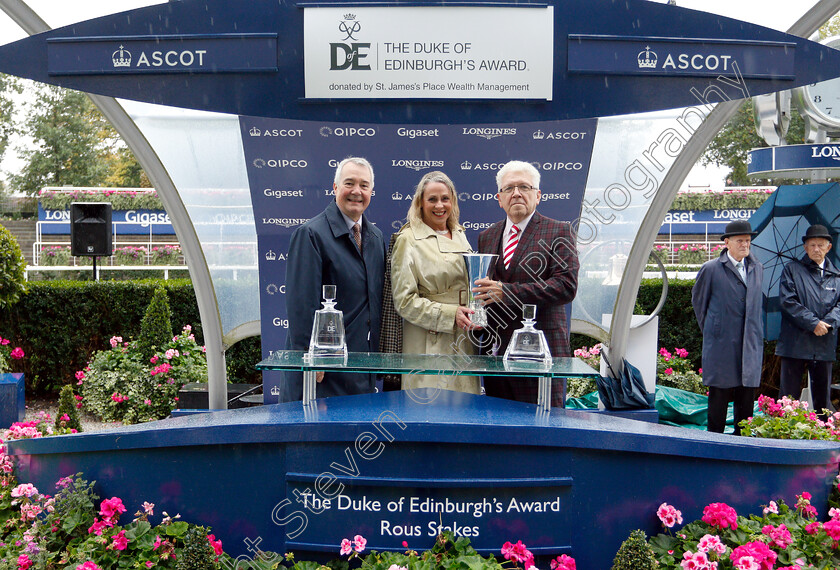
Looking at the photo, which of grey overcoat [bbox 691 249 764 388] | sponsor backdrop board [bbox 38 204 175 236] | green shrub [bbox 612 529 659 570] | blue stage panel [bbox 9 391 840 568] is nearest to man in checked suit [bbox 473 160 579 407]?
blue stage panel [bbox 9 391 840 568]

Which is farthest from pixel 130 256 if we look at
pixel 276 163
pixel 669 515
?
pixel 669 515

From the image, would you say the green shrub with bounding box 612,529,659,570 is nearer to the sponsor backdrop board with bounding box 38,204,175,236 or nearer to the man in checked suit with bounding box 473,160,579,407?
the man in checked suit with bounding box 473,160,579,407

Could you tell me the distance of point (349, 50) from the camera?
3.65 meters

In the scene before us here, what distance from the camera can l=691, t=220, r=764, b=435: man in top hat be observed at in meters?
5.29

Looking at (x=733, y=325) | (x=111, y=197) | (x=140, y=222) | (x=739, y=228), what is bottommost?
(x=733, y=325)

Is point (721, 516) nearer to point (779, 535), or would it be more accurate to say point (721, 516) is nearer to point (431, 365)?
point (779, 535)

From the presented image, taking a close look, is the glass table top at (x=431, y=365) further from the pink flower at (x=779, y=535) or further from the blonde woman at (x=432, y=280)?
the pink flower at (x=779, y=535)

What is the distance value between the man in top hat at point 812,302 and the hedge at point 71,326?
5.52 metres

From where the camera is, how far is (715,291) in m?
5.39

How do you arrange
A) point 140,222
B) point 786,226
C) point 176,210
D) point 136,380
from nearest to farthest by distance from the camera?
point 176,210 → point 786,226 → point 136,380 → point 140,222

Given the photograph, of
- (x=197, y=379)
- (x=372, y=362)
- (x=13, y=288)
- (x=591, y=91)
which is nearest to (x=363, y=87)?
(x=591, y=91)

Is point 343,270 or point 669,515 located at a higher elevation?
point 343,270

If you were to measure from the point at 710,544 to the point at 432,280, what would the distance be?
1688 millimetres

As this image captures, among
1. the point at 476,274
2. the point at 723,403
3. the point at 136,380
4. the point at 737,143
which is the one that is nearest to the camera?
the point at 476,274
